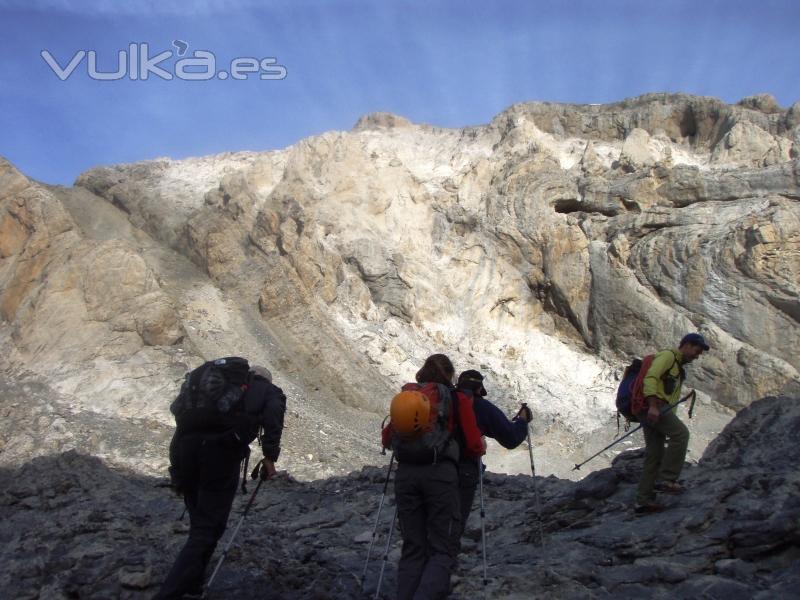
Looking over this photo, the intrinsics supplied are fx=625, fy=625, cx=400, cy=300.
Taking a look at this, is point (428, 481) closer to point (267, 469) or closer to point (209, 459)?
point (267, 469)

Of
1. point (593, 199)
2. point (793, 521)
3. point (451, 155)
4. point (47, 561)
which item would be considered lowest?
point (47, 561)

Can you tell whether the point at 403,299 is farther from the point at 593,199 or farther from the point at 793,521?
the point at 793,521

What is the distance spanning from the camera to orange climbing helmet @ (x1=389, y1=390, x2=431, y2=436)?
4.28 m

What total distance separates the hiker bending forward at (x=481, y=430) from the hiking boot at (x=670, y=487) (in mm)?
2655

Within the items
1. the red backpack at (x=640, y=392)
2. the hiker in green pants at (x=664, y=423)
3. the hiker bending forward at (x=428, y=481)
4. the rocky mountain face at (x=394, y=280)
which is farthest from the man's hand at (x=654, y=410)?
the rocky mountain face at (x=394, y=280)

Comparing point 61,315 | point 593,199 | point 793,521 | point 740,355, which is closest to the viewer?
point 793,521

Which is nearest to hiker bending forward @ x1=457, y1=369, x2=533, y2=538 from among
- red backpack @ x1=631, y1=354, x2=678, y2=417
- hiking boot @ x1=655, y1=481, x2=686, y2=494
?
red backpack @ x1=631, y1=354, x2=678, y2=417

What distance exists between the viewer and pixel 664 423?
6297 millimetres

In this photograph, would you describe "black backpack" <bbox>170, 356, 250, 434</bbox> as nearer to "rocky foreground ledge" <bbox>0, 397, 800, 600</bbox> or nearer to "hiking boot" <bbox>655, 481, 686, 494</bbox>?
"rocky foreground ledge" <bbox>0, 397, 800, 600</bbox>

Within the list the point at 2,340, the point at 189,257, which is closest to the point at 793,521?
the point at 2,340

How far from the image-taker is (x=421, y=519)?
4.56 meters

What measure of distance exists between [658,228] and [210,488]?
24.6m

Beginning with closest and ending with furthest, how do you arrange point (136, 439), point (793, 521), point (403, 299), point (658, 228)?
point (793, 521) → point (136, 439) → point (403, 299) → point (658, 228)

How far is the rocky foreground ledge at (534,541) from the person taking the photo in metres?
4.93
